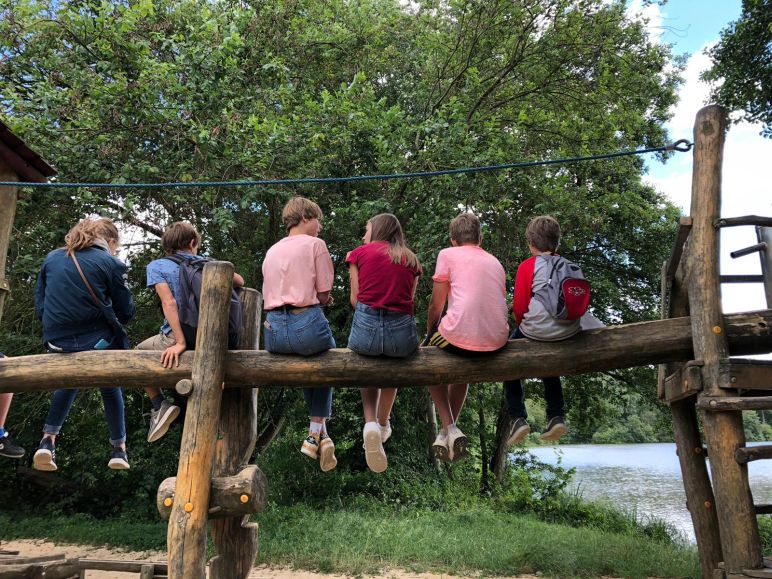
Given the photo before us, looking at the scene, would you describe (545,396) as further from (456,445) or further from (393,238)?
(393,238)

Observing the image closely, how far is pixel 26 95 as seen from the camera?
9.39 metres

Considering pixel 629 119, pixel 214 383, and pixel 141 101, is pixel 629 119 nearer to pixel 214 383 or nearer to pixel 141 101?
pixel 141 101

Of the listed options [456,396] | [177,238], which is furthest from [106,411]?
[456,396]

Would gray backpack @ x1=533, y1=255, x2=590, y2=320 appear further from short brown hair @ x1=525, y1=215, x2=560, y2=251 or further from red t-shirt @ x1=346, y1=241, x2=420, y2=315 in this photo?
red t-shirt @ x1=346, y1=241, x2=420, y2=315

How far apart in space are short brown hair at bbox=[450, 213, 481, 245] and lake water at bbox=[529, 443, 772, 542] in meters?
12.1

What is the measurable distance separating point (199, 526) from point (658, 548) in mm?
9148

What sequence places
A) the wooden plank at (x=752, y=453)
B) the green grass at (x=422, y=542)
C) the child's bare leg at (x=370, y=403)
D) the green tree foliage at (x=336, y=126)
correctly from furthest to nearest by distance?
the green grass at (x=422, y=542) → the green tree foliage at (x=336, y=126) → the child's bare leg at (x=370, y=403) → the wooden plank at (x=752, y=453)

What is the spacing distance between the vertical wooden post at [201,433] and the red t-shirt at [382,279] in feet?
2.97

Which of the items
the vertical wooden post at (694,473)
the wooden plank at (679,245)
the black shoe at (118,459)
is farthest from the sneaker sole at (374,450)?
the wooden plank at (679,245)

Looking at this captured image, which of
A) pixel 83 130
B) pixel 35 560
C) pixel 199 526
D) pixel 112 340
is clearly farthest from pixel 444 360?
pixel 83 130

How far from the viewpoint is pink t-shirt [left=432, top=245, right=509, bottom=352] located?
13.3 feet

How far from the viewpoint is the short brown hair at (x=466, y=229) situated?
432 cm

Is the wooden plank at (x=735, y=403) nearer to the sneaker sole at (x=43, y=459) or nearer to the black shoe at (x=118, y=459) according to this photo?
the black shoe at (x=118, y=459)

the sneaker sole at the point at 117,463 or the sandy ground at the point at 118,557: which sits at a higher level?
the sneaker sole at the point at 117,463
